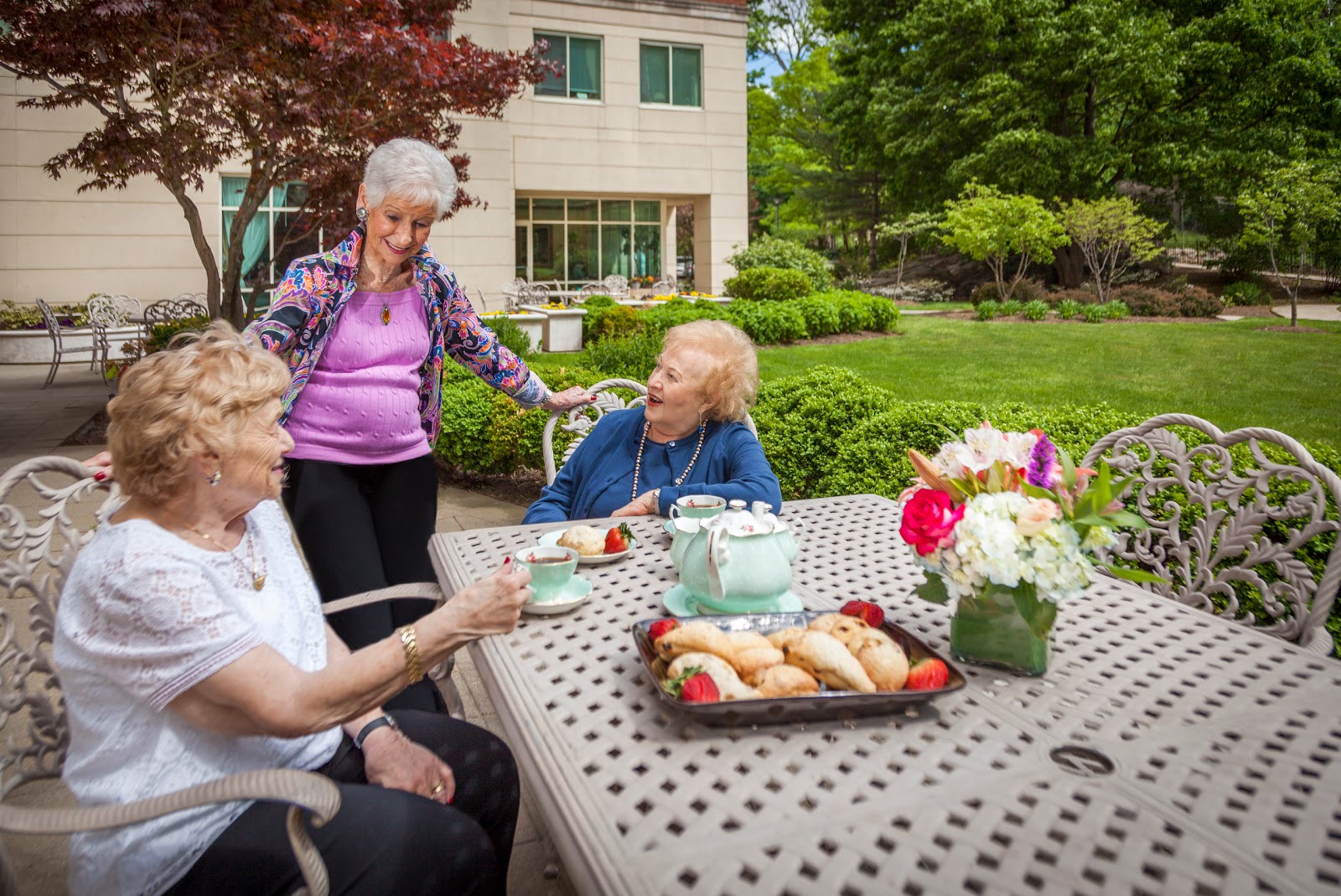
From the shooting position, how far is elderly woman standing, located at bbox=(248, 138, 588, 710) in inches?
107

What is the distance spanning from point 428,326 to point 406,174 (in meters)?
0.53

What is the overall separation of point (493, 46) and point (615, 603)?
60.9ft

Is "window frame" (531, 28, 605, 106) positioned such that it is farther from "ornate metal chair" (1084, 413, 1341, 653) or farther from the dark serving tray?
the dark serving tray

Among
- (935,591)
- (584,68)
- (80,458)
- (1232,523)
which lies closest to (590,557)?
(935,591)

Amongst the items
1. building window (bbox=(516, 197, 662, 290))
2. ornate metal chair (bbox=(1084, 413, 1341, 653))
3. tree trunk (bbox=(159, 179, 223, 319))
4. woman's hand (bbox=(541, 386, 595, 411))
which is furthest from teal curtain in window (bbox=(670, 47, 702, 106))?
ornate metal chair (bbox=(1084, 413, 1341, 653))

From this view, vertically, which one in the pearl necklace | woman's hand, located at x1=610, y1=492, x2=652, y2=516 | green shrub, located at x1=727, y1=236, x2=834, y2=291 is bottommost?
woman's hand, located at x1=610, y1=492, x2=652, y2=516

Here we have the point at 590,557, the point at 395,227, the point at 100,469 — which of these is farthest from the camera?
the point at 395,227

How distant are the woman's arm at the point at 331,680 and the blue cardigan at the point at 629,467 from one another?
3.86 ft

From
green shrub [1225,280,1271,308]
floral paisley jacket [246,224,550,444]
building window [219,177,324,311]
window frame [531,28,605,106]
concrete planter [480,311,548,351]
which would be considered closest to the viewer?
floral paisley jacket [246,224,550,444]

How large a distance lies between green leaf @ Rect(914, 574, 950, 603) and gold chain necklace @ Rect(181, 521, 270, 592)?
1.26 meters

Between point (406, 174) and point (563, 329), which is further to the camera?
point (563, 329)

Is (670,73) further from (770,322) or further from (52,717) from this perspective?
(52,717)

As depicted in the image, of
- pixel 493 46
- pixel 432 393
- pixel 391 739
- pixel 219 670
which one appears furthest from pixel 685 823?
pixel 493 46

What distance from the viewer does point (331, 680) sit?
1.48 metres
